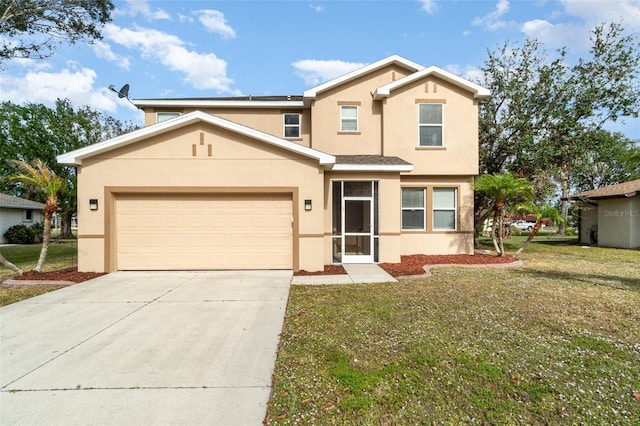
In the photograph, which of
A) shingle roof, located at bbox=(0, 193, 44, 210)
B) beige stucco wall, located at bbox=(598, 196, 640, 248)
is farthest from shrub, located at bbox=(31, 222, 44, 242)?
beige stucco wall, located at bbox=(598, 196, 640, 248)

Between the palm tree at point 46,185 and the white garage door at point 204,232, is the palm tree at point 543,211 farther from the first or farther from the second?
the palm tree at point 46,185

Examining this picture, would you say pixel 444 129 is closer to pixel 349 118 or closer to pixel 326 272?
pixel 349 118

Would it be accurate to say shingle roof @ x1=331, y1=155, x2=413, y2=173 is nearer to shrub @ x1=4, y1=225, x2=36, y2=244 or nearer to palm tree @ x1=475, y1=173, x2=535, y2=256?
palm tree @ x1=475, y1=173, x2=535, y2=256

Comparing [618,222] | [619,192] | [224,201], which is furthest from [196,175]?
[618,222]

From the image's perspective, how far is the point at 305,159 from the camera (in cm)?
973

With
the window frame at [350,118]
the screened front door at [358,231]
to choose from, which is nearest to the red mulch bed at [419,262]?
the screened front door at [358,231]

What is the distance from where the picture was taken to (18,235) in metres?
23.2

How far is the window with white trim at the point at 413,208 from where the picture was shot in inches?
506

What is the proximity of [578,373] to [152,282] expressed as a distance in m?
8.66

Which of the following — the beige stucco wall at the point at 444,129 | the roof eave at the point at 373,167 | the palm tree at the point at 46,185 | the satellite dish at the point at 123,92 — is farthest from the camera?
the satellite dish at the point at 123,92

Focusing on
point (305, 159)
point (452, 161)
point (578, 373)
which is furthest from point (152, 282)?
point (452, 161)

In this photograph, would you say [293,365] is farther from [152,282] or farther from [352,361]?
[152,282]

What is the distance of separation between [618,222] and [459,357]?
1931 centimetres

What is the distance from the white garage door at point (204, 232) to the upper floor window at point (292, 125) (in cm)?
544
